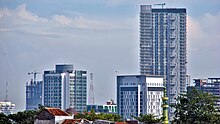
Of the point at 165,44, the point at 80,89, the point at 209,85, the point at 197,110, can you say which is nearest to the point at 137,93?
the point at 80,89

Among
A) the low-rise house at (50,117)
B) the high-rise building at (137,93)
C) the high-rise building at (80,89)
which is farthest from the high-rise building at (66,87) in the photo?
the low-rise house at (50,117)

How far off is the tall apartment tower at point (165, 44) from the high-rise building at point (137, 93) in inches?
976

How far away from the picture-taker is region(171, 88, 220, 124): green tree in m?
39.2

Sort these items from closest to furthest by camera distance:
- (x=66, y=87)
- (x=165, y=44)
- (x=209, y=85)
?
(x=66, y=87)
(x=209, y=85)
(x=165, y=44)

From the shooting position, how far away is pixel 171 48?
195 m

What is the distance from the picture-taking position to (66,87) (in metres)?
181

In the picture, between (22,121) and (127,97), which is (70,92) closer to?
(127,97)

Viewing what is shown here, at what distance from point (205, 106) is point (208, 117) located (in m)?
0.92

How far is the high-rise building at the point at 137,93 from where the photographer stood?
159m

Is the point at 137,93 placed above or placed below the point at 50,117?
above

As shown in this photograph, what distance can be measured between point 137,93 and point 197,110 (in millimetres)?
119456

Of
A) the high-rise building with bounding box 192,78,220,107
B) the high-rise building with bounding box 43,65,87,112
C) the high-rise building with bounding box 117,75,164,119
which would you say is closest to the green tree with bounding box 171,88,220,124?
the high-rise building with bounding box 117,75,164,119

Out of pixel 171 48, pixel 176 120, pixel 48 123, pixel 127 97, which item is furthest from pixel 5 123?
pixel 171 48

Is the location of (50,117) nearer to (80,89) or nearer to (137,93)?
(137,93)
